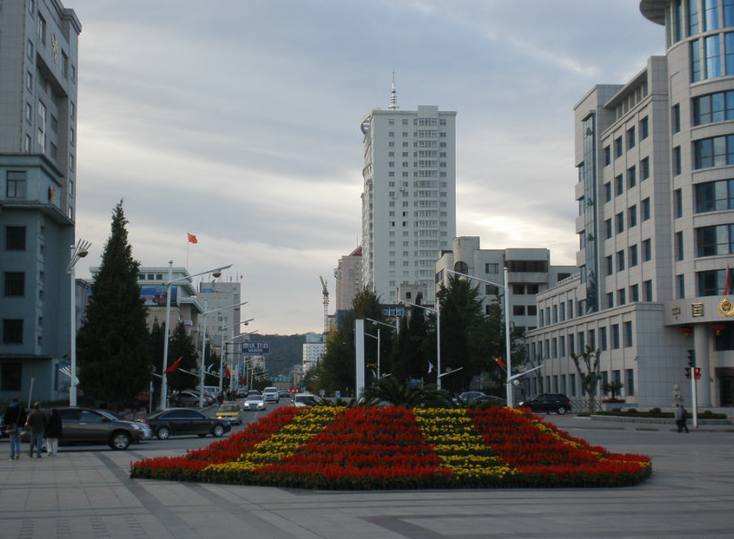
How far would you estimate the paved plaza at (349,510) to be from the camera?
13031 millimetres

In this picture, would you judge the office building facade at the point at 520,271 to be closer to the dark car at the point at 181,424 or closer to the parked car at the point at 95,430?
the dark car at the point at 181,424

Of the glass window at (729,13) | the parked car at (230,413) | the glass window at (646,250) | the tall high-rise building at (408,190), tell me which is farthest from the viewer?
the tall high-rise building at (408,190)

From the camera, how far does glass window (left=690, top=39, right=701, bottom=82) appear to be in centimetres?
6278

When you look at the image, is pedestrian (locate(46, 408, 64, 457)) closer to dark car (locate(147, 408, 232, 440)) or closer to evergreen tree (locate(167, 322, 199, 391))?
dark car (locate(147, 408, 232, 440))

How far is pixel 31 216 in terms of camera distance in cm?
6275

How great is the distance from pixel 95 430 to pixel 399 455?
56.2 ft

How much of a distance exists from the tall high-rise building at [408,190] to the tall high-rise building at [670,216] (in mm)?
116747

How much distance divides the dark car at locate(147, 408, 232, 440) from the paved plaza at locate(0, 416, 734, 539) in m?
18.6

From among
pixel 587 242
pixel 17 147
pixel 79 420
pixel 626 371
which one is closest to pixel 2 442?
pixel 79 420

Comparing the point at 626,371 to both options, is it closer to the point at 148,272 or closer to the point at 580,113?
the point at 580,113

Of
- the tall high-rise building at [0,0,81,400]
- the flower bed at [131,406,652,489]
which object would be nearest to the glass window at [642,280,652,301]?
the tall high-rise building at [0,0,81,400]

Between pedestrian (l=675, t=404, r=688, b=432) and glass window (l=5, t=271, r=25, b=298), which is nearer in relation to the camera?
pedestrian (l=675, t=404, r=688, b=432)

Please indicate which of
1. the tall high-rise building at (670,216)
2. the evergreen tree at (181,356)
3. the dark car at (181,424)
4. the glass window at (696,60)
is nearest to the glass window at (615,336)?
the tall high-rise building at (670,216)

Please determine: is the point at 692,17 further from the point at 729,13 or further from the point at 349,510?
the point at 349,510
